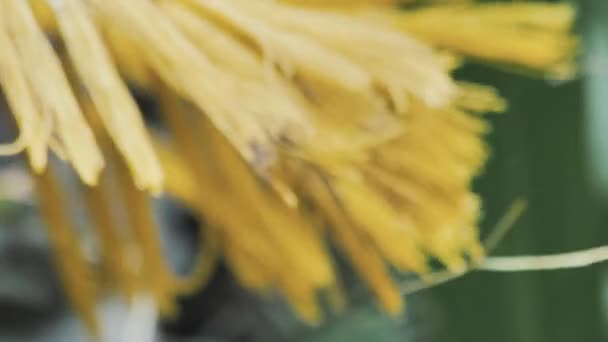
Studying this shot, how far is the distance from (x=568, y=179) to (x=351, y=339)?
4.4 inches

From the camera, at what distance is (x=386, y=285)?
29 cm

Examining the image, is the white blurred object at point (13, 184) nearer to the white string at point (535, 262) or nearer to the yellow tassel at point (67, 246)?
the yellow tassel at point (67, 246)

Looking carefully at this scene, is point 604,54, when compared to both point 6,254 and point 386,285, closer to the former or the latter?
point 386,285

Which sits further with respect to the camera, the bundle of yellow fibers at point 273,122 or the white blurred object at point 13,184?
the white blurred object at point 13,184

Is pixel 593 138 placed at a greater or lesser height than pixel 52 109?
lesser

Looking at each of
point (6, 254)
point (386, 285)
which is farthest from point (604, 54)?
point (6, 254)

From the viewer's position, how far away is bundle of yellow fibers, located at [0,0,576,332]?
0.24 meters

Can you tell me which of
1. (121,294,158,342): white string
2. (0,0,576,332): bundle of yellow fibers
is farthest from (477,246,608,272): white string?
(121,294,158,342): white string

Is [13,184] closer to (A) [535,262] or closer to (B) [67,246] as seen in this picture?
(B) [67,246]

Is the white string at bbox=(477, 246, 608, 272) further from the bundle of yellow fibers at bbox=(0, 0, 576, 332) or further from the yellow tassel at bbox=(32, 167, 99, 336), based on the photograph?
the yellow tassel at bbox=(32, 167, 99, 336)

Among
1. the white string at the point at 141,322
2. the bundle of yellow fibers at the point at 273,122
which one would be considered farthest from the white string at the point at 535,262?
the white string at the point at 141,322

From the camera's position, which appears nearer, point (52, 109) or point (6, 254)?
point (52, 109)

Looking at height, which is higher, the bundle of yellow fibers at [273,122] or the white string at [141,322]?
the bundle of yellow fibers at [273,122]

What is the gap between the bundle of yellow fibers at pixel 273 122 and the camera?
9.3 inches
